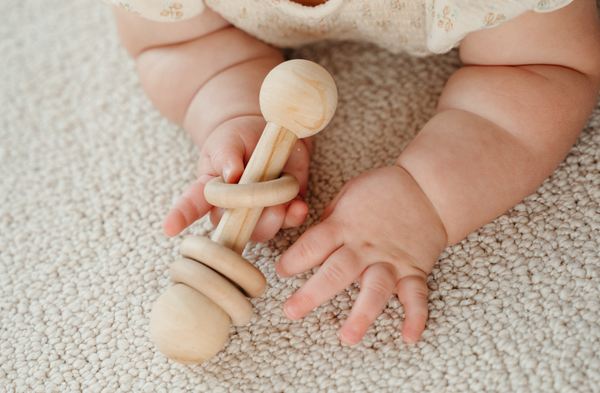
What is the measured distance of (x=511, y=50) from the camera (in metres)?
0.46

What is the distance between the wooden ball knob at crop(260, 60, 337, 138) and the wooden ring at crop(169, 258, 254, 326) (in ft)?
0.41

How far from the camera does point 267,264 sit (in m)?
0.46

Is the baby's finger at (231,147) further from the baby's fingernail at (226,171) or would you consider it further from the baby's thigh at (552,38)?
the baby's thigh at (552,38)

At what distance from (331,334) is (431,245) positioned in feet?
0.37

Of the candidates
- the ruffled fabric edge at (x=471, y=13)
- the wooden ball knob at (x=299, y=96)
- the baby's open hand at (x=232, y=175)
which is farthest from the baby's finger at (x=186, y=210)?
the ruffled fabric edge at (x=471, y=13)

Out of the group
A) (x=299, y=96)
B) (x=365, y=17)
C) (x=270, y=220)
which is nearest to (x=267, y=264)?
(x=270, y=220)

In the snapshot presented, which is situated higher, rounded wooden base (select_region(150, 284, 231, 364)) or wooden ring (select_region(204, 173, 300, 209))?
wooden ring (select_region(204, 173, 300, 209))

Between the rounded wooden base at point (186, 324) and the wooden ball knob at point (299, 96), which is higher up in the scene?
the wooden ball knob at point (299, 96)

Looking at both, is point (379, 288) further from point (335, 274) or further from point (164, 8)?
point (164, 8)

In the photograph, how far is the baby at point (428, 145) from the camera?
1.36 feet

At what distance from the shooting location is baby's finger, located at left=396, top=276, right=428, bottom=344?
0.39m

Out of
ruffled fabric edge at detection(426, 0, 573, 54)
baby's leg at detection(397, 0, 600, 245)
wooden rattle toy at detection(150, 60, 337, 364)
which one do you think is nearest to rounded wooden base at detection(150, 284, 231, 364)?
wooden rattle toy at detection(150, 60, 337, 364)

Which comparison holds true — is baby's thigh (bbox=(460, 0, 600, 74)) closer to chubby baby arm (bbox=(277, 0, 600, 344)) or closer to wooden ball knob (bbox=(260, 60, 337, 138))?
chubby baby arm (bbox=(277, 0, 600, 344))

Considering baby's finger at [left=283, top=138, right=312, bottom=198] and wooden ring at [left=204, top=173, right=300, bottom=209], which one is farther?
baby's finger at [left=283, top=138, right=312, bottom=198]
